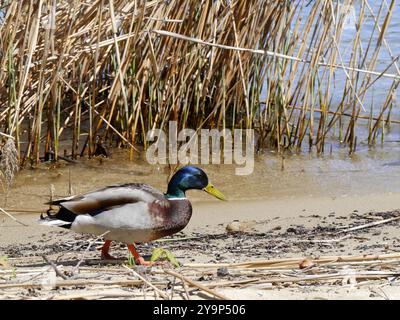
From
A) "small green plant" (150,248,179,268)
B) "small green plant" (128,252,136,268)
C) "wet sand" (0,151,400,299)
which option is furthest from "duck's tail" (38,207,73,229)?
"small green plant" (150,248,179,268)

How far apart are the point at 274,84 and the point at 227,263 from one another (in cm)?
303

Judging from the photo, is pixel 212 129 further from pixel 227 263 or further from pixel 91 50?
pixel 227 263

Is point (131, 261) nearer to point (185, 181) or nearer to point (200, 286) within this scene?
point (185, 181)

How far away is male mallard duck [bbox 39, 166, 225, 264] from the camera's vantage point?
4570 mm

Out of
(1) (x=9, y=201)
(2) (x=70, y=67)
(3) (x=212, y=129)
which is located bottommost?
(1) (x=9, y=201)

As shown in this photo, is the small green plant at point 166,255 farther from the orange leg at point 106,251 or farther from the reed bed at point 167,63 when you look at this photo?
the reed bed at point 167,63

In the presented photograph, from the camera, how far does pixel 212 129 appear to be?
740cm

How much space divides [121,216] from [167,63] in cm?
265

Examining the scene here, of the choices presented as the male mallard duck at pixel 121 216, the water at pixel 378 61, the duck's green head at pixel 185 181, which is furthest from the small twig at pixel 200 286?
the water at pixel 378 61

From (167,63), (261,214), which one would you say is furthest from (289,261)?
(167,63)

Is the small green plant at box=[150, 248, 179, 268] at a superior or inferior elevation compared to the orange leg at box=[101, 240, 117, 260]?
superior

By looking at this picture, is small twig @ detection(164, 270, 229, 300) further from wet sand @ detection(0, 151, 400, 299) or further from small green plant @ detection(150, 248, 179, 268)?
small green plant @ detection(150, 248, 179, 268)

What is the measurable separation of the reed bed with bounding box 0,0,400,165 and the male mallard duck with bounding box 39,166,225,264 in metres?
1.64
